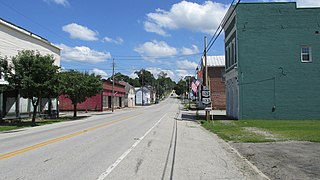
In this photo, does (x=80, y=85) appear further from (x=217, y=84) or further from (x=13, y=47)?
(x=217, y=84)

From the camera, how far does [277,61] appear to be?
3047cm

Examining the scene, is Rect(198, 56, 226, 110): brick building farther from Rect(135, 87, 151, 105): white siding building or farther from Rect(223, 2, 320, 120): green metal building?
Result: Rect(135, 87, 151, 105): white siding building

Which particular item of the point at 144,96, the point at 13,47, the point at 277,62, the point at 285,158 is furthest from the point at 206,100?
the point at 144,96

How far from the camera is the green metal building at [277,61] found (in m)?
30.0

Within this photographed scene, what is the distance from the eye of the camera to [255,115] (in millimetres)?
30578

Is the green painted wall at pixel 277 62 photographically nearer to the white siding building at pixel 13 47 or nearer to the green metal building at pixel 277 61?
the green metal building at pixel 277 61

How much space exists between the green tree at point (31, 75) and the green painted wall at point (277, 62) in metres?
15.9

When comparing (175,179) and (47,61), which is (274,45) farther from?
(175,179)

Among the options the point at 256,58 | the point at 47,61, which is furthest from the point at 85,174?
the point at 256,58

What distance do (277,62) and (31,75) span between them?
20227 mm

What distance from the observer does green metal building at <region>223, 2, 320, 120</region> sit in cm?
2998

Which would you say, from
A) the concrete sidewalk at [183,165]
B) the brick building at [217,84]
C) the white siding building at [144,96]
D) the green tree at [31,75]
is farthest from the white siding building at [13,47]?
the white siding building at [144,96]

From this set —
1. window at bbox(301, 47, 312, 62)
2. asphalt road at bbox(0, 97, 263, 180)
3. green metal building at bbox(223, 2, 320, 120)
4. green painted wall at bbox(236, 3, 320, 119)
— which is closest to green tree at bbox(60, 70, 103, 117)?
green metal building at bbox(223, 2, 320, 120)

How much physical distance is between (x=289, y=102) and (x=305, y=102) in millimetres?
1265
